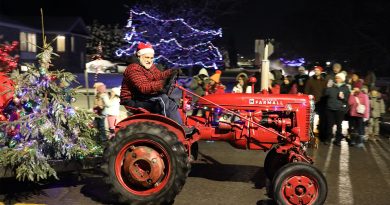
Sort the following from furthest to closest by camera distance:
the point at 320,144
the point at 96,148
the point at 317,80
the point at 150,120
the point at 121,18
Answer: the point at 121,18 → the point at 317,80 → the point at 320,144 → the point at 96,148 → the point at 150,120

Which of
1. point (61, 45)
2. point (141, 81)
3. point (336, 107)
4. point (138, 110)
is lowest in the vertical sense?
point (336, 107)

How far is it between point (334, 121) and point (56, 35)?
3760 cm

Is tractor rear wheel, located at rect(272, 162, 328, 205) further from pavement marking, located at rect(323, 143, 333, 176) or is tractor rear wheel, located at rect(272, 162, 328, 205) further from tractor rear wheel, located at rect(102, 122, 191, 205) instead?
pavement marking, located at rect(323, 143, 333, 176)

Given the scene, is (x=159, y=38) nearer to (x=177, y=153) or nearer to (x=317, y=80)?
(x=317, y=80)

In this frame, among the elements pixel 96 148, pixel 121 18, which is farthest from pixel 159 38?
pixel 96 148

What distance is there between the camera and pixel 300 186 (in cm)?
510

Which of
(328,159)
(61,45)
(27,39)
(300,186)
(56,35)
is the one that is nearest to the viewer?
(300,186)

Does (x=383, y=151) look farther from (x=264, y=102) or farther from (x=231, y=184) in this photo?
(x=264, y=102)

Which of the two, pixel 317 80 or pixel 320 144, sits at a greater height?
pixel 317 80

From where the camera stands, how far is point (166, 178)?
5.27 meters

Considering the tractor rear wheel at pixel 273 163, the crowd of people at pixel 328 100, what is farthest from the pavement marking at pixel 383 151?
the tractor rear wheel at pixel 273 163

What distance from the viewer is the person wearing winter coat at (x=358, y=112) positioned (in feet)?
32.1

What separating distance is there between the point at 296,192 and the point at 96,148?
2651 millimetres

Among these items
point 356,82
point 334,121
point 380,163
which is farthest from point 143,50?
point 356,82
